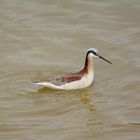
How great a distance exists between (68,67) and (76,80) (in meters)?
1.52

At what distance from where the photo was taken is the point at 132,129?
12.0m

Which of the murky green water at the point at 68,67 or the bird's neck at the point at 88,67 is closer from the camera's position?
the murky green water at the point at 68,67

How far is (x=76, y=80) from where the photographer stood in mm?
14812

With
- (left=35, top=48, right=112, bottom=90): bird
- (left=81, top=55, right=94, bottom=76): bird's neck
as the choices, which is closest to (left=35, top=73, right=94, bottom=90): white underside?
(left=35, top=48, right=112, bottom=90): bird

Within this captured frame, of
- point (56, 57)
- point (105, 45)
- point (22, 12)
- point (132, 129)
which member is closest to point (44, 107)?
point (132, 129)

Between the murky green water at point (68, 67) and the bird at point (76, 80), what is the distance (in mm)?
182

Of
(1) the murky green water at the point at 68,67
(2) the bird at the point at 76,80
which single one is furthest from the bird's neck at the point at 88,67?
(1) the murky green water at the point at 68,67

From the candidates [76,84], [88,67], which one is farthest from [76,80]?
[88,67]

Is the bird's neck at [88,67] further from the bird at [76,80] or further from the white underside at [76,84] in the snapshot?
the white underside at [76,84]

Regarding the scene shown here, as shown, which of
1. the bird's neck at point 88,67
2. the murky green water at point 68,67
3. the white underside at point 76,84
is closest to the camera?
the murky green water at point 68,67

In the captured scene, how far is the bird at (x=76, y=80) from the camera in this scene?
14.6 m

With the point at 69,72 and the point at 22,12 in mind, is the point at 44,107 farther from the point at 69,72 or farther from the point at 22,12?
the point at 22,12

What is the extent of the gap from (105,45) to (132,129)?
20.4 ft

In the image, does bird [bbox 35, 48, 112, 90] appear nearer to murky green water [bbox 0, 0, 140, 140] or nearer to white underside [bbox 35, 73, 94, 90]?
white underside [bbox 35, 73, 94, 90]
